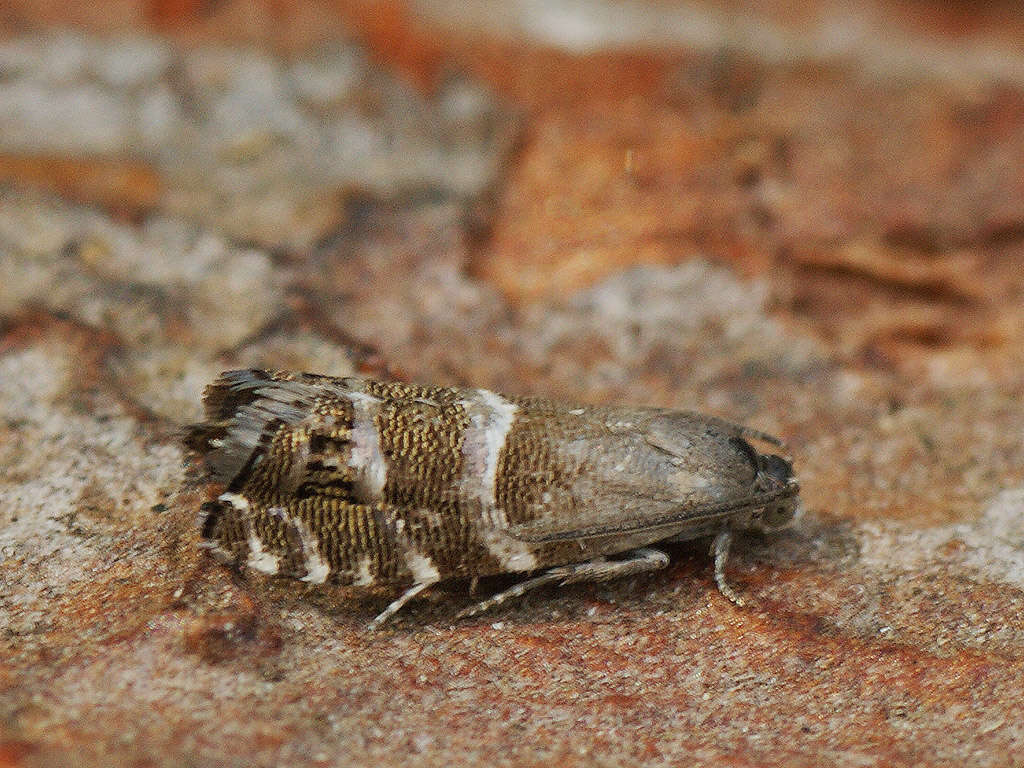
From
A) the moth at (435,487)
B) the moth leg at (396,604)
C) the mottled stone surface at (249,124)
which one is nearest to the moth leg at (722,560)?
the moth at (435,487)

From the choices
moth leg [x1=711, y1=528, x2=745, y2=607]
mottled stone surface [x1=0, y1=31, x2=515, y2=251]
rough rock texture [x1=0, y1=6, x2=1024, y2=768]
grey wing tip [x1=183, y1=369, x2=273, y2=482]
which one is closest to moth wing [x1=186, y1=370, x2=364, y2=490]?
grey wing tip [x1=183, y1=369, x2=273, y2=482]

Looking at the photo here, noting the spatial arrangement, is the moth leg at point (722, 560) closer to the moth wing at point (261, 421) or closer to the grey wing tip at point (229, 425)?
the moth wing at point (261, 421)

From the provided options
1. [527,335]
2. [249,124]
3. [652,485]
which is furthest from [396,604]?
[249,124]

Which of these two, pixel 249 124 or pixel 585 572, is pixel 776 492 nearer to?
pixel 585 572

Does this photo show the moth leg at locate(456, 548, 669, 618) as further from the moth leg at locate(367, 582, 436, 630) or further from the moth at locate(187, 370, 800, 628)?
the moth leg at locate(367, 582, 436, 630)

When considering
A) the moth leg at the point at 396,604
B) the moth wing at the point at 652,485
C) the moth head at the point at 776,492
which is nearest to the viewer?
the moth leg at the point at 396,604

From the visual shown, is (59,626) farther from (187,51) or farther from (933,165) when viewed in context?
(933,165)
